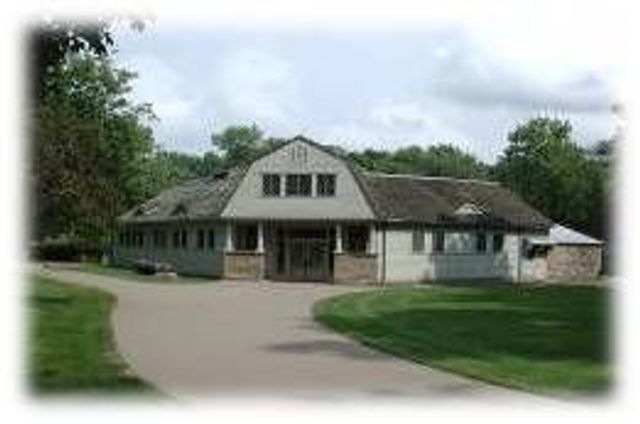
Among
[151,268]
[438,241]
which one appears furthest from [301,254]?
[151,268]

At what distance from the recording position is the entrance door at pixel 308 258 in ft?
175

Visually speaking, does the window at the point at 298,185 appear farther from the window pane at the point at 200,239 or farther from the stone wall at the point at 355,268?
the window pane at the point at 200,239

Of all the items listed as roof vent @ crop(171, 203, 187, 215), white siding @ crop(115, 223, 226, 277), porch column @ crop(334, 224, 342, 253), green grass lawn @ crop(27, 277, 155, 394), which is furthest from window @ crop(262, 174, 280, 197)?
green grass lawn @ crop(27, 277, 155, 394)

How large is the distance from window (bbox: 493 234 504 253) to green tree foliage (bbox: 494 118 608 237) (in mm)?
14473

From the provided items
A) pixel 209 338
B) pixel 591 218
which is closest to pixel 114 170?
pixel 209 338

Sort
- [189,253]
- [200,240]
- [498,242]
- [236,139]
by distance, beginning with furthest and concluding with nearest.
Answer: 1. [236,139]
2. [189,253]
3. [498,242]
4. [200,240]

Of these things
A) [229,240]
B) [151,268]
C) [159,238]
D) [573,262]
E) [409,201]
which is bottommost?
[151,268]

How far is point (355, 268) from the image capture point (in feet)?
171

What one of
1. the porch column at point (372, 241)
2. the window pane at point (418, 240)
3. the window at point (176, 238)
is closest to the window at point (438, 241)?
the window pane at point (418, 240)

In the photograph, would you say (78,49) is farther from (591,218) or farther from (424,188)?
(591,218)

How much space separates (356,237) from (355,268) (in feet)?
4.62

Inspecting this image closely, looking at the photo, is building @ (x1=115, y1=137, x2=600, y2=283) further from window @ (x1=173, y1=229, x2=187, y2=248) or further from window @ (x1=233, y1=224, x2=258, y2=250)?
window @ (x1=173, y1=229, x2=187, y2=248)

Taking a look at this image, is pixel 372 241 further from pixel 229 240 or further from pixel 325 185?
pixel 229 240

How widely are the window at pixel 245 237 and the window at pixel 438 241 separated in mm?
7109
